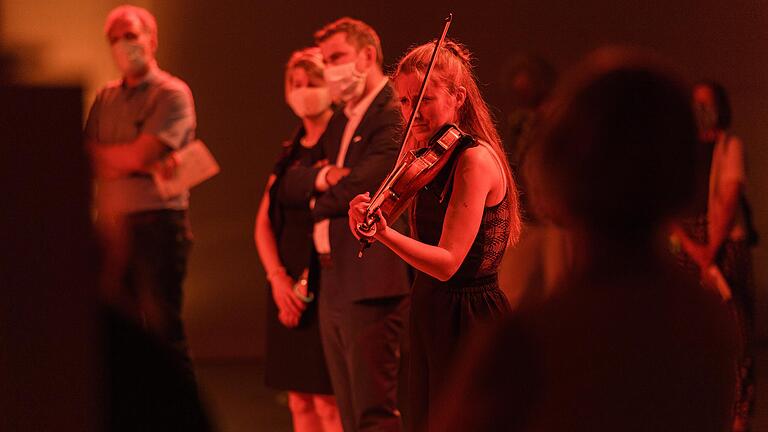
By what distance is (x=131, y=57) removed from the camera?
13.6 ft

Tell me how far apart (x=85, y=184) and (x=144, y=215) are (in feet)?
11.0

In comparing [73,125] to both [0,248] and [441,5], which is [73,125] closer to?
[0,248]

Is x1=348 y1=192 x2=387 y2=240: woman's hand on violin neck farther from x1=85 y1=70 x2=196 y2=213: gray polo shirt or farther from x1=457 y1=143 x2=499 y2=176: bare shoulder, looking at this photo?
x1=85 y1=70 x2=196 y2=213: gray polo shirt

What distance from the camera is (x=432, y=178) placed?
244 centimetres

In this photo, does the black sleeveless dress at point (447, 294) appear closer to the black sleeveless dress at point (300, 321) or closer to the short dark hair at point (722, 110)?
the black sleeveless dress at point (300, 321)

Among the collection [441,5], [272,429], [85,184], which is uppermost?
[441,5]

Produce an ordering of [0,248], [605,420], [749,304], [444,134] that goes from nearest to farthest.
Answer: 1. [0,248]
2. [605,420]
3. [444,134]
4. [749,304]

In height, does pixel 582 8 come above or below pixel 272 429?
above

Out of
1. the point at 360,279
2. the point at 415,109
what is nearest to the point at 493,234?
the point at 415,109

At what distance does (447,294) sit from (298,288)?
3.00ft

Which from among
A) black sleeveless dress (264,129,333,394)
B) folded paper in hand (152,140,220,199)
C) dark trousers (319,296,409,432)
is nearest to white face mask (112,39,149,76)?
folded paper in hand (152,140,220,199)

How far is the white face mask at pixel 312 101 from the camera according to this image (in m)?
3.53

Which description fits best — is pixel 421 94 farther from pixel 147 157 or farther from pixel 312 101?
pixel 147 157

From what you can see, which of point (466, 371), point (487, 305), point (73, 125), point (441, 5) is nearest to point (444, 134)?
point (487, 305)
